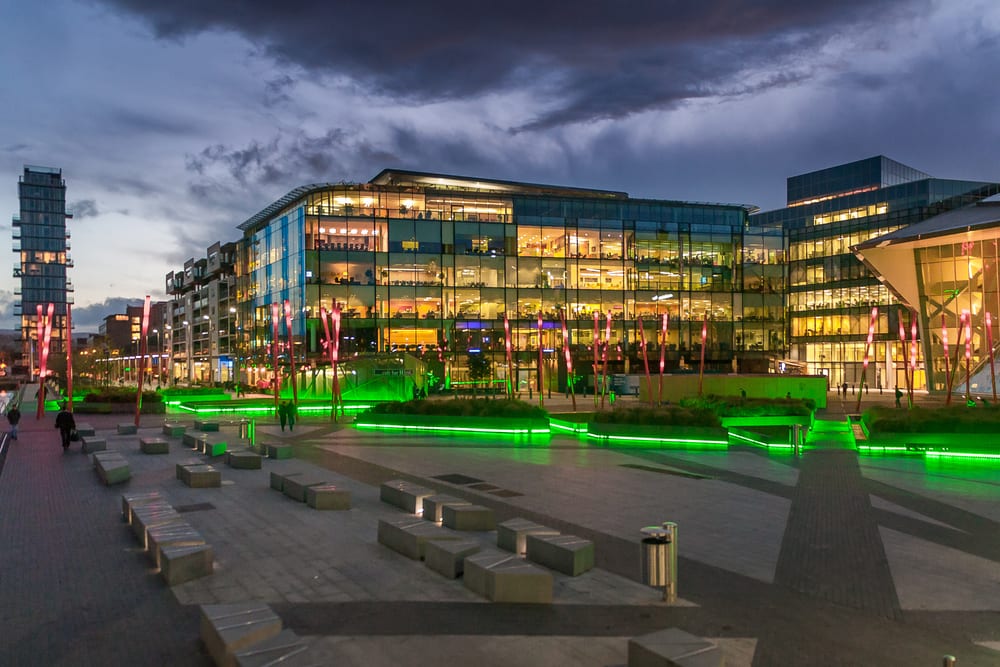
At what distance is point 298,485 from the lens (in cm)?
1525

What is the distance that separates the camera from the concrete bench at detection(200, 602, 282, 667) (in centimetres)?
680

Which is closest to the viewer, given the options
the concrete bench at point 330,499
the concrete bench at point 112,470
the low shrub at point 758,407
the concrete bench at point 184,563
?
the concrete bench at point 184,563

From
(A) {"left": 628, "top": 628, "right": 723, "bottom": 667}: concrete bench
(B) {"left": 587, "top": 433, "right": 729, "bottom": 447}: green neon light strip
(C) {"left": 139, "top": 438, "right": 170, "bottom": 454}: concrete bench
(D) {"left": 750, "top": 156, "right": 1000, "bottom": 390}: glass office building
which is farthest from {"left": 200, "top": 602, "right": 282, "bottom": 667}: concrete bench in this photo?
(D) {"left": 750, "top": 156, "right": 1000, "bottom": 390}: glass office building

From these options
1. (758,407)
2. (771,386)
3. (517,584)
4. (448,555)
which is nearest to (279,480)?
(448,555)

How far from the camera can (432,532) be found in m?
11.2

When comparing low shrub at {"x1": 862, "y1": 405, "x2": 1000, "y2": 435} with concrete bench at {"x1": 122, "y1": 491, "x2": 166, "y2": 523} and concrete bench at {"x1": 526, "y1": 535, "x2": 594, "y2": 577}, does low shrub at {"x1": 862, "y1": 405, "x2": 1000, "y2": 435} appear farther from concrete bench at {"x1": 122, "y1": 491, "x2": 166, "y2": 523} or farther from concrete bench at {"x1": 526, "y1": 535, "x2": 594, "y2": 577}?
concrete bench at {"x1": 122, "y1": 491, "x2": 166, "y2": 523}

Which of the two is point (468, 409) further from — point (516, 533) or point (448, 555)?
point (448, 555)

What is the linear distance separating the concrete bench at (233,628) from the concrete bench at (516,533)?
432 cm

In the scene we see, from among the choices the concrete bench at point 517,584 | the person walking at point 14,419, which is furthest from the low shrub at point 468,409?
the concrete bench at point 517,584

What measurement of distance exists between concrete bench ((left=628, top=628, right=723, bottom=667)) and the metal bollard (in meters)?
1.81

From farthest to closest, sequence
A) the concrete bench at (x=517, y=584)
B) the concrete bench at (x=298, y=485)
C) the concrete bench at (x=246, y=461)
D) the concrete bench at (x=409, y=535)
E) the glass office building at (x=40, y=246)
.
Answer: the glass office building at (x=40, y=246) < the concrete bench at (x=246, y=461) < the concrete bench at (x=298, y=485) < the concrete bench at (x=409, y=535) < the concrete bench at (x=517, y=584)

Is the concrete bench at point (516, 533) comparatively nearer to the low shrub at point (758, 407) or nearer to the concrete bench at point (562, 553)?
the concrete bench at point (562, 553)

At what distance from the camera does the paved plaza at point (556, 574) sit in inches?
307

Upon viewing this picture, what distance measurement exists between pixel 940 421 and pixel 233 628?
24.2 m
